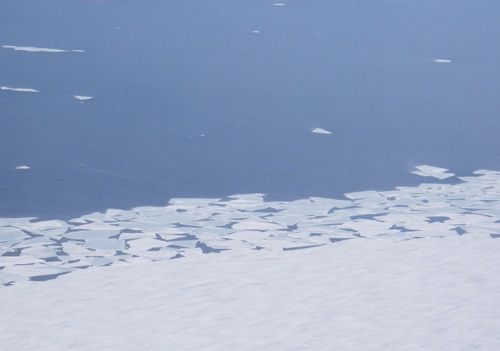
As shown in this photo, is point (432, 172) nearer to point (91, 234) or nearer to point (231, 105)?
point (231, 105)

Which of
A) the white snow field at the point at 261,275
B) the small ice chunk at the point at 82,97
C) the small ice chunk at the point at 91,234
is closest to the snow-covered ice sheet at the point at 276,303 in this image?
the white snow field at the point at 261,275

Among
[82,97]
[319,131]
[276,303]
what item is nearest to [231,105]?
[319,131]

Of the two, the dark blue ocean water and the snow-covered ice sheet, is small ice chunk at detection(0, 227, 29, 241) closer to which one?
the dark blue ocean water

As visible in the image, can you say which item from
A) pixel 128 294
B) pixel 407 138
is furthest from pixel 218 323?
pixel 407 138

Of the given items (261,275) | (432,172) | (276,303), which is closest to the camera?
(276,303)

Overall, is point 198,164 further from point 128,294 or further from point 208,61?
point 208,61

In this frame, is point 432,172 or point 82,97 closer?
point 432,172
